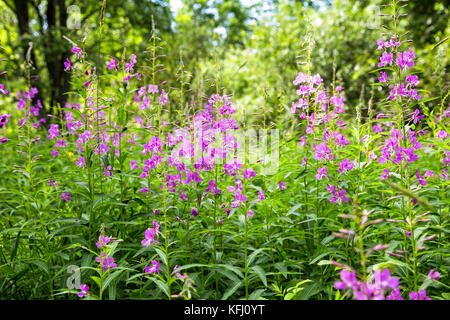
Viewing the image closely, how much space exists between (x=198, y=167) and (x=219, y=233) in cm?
61

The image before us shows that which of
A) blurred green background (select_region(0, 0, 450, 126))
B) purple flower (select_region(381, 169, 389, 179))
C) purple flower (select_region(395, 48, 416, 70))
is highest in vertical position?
blurred green background (select_region(0, 0, 450, 126))

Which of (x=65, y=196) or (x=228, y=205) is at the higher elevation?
(x=65, y=196)

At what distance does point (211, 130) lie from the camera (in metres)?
3.18

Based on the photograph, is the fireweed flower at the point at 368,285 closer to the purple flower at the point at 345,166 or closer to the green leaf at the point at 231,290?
the green leaf at the point at 231,290

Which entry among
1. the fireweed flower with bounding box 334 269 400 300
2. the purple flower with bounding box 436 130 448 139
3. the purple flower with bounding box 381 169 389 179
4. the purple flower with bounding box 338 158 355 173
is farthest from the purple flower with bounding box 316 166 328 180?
the fireweed flower with bounding box 334 269 400 300

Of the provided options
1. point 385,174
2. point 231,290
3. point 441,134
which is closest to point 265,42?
point 441,134

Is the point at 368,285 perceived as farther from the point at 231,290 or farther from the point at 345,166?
the point at 345,166

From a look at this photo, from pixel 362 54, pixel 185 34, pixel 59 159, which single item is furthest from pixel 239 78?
pixel 59 159

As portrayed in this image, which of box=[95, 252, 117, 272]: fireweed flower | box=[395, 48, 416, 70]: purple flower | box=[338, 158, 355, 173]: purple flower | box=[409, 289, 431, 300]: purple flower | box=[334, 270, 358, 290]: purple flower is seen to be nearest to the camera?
box=[334, 270, 358, 290]: purple flower

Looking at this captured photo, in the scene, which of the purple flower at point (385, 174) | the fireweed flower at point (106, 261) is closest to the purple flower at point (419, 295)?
the purple flower at point (385, 174)

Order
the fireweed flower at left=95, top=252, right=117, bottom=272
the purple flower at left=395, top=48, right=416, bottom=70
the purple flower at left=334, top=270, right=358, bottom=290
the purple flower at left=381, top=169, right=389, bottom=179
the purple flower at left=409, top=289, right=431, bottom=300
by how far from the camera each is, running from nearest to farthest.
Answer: the purple flower at left=334, top=270, right=358, bottom=290 → the purple flower at left=409, top=289, right=431, bottom=300 → the fireweed flower at left=95, top=252, right=117, bottom=272 → the purple flower at left=395, top=48, right=416, bottom=70 → the purple flower at left=381, top=169, right=389, bottom=179

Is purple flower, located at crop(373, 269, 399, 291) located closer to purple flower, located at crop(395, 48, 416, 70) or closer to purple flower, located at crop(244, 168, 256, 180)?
purple flower, located at crop(244, 168, 256, 180)

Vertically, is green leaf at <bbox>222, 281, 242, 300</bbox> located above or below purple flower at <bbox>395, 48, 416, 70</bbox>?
below

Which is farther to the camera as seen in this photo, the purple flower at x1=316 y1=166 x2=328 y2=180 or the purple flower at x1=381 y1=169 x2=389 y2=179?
the purple flower at x1=316 y1=166 x2=328 y2=180
